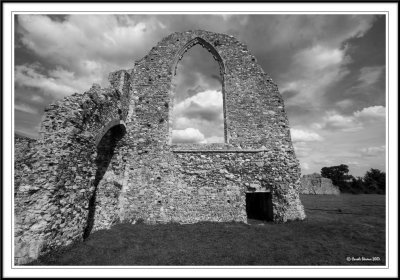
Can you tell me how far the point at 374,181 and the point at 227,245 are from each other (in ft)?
143

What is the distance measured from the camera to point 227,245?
17.4 feet

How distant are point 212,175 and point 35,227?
215 inches

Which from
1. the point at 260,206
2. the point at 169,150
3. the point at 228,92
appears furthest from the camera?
the point at 260,206

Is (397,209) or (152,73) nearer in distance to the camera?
(397,209)

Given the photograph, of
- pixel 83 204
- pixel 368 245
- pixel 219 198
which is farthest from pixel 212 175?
pixel 368 245

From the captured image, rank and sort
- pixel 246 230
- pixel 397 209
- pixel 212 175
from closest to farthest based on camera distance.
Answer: pixel 397 209 < pixel 246 230 < pixel 212 175

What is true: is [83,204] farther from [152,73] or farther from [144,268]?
[152,73]

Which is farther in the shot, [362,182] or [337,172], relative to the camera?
[337,172]

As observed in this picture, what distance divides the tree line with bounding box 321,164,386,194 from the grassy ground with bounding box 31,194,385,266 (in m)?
30.9

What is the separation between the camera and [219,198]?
7.69 metres

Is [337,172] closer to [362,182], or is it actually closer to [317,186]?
[362,182]

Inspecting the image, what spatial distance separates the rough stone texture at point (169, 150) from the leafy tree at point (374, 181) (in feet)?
108

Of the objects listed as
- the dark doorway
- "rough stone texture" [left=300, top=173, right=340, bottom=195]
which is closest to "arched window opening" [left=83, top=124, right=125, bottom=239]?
the dark doorway

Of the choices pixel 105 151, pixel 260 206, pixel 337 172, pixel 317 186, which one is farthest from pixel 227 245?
pixel 337 172
